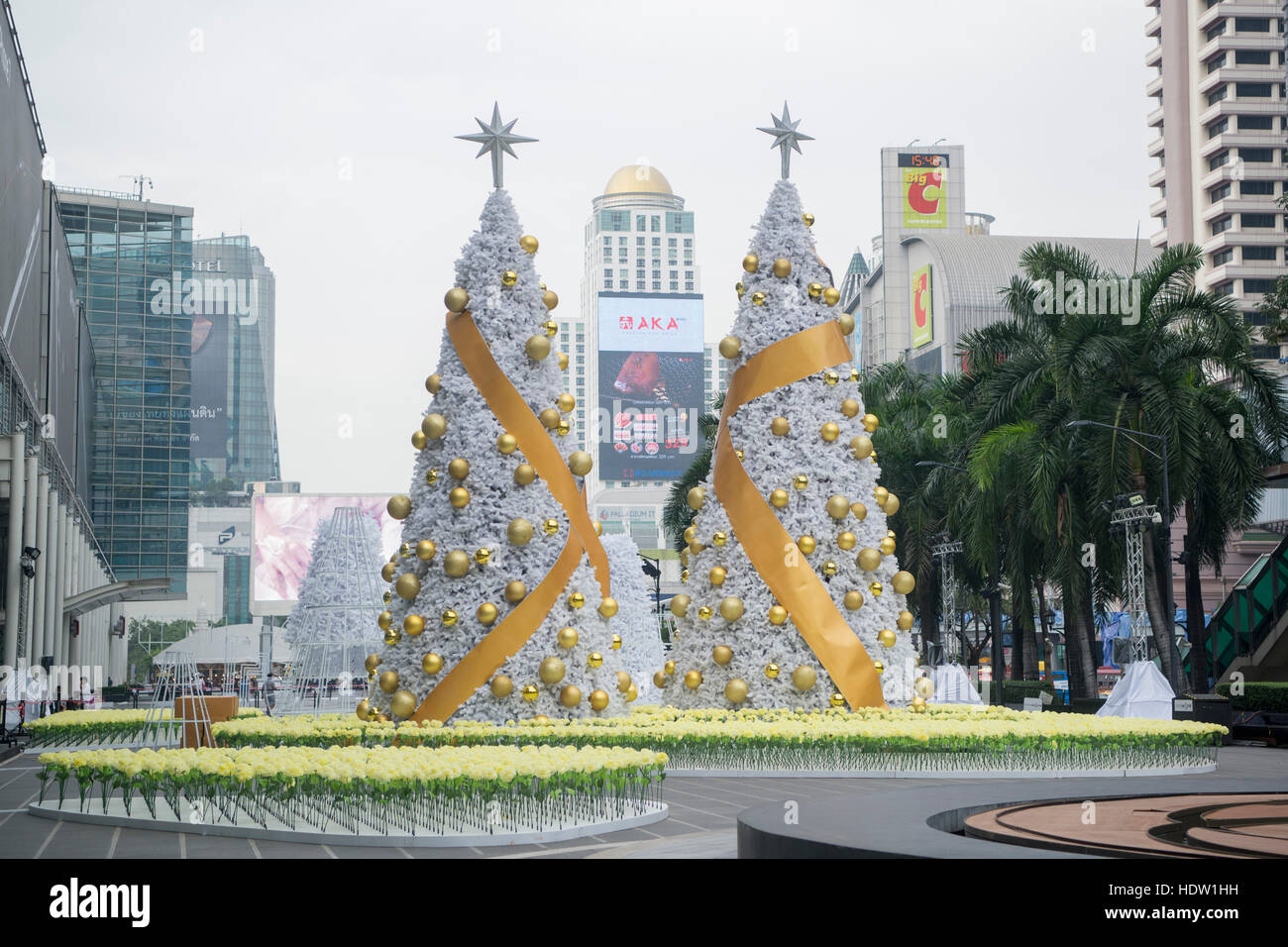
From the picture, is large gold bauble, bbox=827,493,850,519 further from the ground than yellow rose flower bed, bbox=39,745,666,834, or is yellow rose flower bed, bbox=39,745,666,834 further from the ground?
large gold bauble, bbox=827,493,850,519

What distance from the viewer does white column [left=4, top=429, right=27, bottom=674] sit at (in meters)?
34.8

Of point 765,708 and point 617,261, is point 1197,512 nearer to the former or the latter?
point 765,708

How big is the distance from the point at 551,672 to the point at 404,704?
206 cm

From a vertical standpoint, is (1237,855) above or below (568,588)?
below

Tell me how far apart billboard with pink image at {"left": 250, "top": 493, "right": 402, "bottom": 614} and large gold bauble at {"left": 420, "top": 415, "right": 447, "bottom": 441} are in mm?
65303

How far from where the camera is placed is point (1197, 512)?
32.6 meters

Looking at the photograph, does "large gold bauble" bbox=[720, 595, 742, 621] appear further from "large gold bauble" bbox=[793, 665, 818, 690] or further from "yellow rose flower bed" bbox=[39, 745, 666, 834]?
"yellow rose flower bed" bbox=[39, 745, 666, 834]

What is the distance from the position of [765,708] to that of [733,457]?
394 centimetres

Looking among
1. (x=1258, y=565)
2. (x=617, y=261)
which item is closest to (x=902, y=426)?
(x=1258, y=565)

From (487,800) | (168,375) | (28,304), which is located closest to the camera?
(487,800)

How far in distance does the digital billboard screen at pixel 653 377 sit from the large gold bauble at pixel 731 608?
11402cm

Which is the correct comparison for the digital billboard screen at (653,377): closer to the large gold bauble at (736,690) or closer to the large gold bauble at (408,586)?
the large gold bauble at (736,690)

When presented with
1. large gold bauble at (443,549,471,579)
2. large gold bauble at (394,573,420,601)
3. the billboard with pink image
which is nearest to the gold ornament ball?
large gold bauble at (443,549,471,579)

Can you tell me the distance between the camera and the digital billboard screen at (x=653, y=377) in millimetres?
135750
